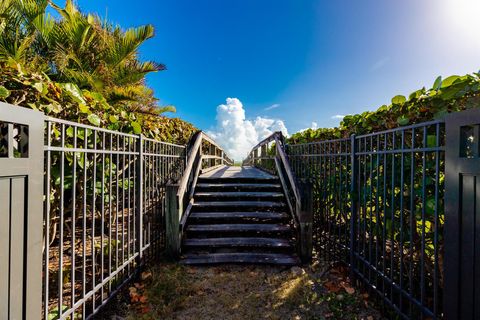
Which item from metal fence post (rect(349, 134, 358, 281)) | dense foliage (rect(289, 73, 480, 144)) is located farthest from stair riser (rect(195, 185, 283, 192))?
dense foliage (rect(289, 73, 480, 144))

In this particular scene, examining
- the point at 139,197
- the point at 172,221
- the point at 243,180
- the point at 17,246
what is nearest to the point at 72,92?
the point at 139,197

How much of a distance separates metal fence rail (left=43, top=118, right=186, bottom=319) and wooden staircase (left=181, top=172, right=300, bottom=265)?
0.65m

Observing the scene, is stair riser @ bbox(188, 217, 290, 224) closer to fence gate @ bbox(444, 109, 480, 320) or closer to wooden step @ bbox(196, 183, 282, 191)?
wooden step @ bbox(196, 183, 282, 191)

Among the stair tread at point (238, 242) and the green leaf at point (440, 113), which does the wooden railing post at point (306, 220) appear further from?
the green leaf at point (440, 113)

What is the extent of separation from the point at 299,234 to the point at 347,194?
93 centimetres

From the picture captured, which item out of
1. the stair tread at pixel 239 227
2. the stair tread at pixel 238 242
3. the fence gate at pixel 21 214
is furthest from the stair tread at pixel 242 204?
the fence gate at pixel 21 214

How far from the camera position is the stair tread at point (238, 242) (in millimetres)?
3705

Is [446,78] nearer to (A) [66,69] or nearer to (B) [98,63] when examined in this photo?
(A) [66,69]

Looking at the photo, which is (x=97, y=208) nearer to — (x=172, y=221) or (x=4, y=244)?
(x=172, y=221)

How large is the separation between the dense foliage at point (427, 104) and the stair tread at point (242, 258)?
6.78ft

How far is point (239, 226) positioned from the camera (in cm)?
404

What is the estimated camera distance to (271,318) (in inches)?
96.2

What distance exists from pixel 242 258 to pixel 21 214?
2724 mm

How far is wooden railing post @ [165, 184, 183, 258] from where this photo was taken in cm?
354
